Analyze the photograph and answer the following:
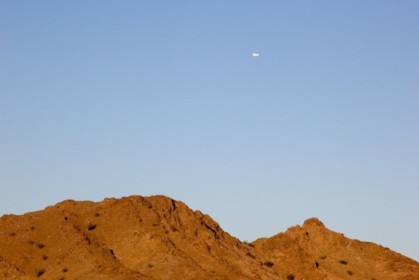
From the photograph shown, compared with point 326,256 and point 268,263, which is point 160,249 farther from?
point 326,256

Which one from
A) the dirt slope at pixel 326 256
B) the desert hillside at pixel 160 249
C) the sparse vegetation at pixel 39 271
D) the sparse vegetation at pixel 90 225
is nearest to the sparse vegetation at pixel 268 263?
the desert hillside at pixel 160 249

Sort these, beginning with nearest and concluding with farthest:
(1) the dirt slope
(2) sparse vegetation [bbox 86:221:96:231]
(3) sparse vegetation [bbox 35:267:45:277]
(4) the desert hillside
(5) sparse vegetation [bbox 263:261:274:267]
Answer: (3) sparse vegetation [bbox 35:267:45:277] → (4) the desert hillside → (2) sparse vegetation [bbox 86:221:96:231] → (5) sparse vegetation [bbox 263:261:274:267] → (1) the dirt slope

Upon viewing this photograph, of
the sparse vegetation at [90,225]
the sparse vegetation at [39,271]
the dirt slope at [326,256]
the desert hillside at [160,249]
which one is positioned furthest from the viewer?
the dirt slope at [326,256]

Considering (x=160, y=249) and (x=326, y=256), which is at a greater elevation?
(x=326, y=256)

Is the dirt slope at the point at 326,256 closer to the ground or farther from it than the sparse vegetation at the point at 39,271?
farther from it

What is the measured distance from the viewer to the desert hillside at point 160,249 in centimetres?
8594

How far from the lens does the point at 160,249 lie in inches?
3524

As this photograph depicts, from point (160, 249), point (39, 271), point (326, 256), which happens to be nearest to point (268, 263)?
point (326, 256)

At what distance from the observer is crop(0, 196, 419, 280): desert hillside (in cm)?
8594

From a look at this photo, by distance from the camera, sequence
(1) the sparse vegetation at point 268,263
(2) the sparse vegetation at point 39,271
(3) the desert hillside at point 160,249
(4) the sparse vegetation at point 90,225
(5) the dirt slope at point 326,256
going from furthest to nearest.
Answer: (5) the dirt slope at point 326,256 < (1) the sparse vegetation at point 268,263 < (4) the sparse vegetation at point 90,225 < (3) the desert hillside at point 160,249 < (2) the sparse vegetation at point 39,271

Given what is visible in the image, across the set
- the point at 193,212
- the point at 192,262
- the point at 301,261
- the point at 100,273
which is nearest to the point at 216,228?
the point at 193,212

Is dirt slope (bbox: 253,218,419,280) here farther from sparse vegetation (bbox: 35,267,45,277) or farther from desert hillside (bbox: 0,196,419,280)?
sparse vegetation (bbox: 35,267,45,277)

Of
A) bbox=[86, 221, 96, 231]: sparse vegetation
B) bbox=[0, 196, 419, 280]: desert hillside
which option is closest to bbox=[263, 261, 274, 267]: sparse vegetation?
bbox=[0, 196, 419, 280]: desert hillside

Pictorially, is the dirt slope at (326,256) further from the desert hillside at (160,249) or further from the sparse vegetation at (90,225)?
the sparse vegetation at (90,225)
